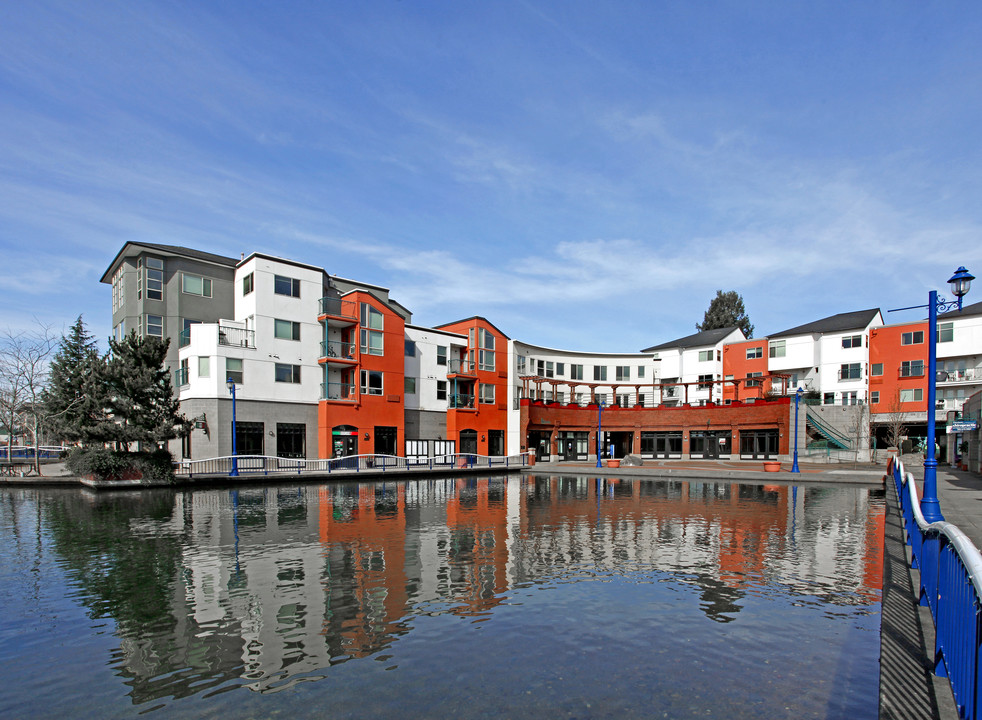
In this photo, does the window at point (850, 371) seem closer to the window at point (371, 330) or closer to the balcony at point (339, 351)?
the window at point (371, 330)

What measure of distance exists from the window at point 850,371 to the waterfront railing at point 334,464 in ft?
105

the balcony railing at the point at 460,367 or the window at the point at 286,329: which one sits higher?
the window at the point at 286,329

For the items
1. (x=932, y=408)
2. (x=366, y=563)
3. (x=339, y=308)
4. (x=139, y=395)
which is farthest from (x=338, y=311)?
(x=932, y=408)

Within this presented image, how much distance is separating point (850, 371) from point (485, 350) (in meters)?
34.9

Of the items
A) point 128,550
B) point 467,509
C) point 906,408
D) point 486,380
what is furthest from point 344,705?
point 906,408

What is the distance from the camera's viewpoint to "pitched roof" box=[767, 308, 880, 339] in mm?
56594

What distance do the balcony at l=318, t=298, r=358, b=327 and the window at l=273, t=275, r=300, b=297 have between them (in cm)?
208

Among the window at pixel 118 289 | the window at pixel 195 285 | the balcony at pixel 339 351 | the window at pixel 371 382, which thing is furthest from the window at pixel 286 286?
the window at pixel 118 289

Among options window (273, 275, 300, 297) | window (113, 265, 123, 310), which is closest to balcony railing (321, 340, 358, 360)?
window (273, 275, 300, 297)

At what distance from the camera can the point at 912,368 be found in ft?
175

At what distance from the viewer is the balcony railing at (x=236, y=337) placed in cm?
4066

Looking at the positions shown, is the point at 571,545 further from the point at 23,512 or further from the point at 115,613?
the point at 23,512

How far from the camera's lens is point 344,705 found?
6430mm

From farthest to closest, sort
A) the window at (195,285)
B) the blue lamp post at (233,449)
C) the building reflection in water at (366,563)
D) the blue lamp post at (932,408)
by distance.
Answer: the window at (195,285) → the blue lamp post at (233,449) → the blue lamp post at (932,408) → the building reflection in water at (366,563)
